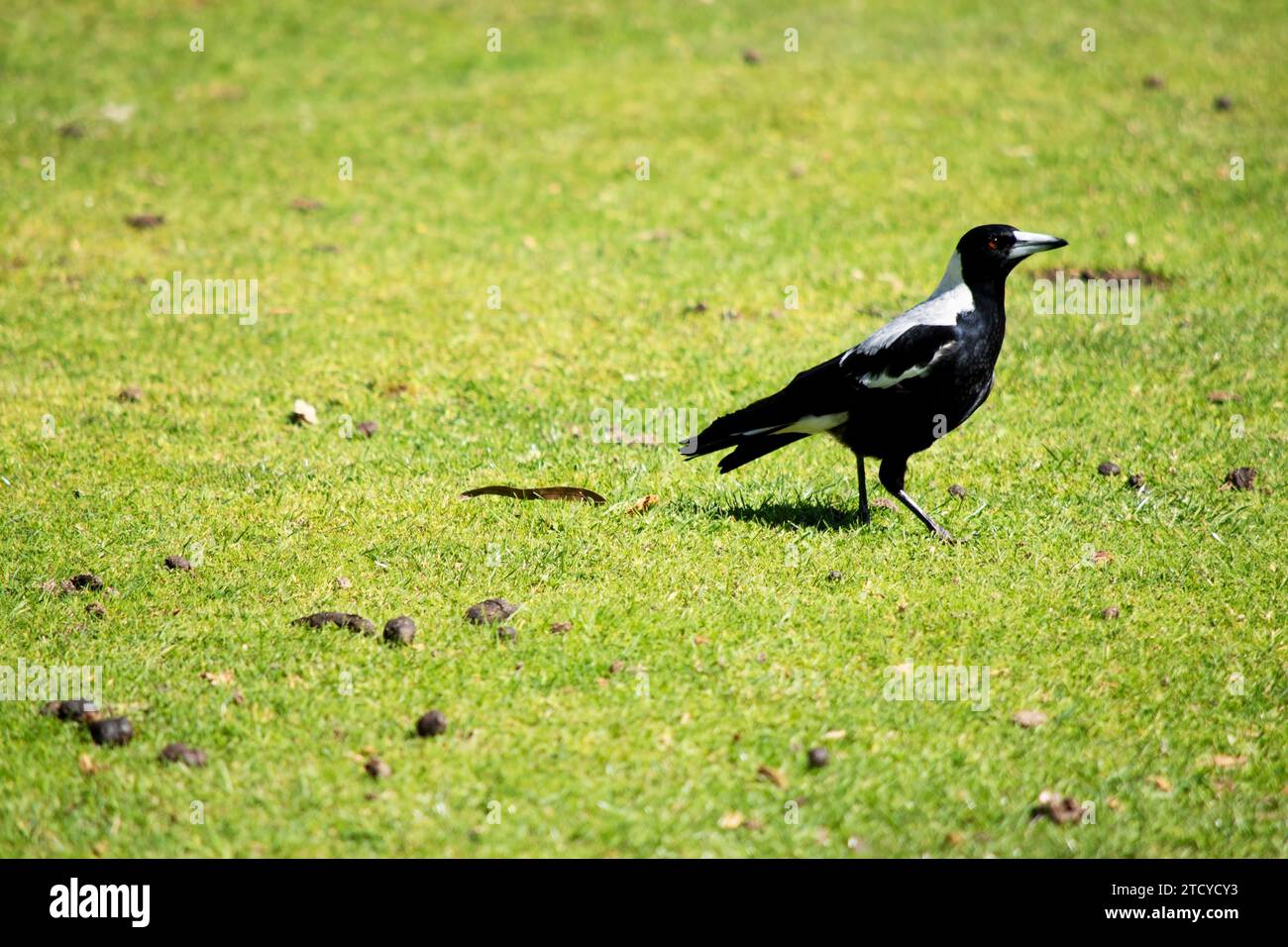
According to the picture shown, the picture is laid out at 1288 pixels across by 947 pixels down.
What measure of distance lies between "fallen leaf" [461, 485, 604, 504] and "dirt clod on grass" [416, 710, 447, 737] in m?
2.31

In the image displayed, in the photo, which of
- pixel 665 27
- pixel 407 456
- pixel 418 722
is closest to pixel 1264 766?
pixel 418 722

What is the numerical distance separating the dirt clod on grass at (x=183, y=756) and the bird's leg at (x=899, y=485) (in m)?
3.68

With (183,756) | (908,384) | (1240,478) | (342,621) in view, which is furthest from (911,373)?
(183,756)

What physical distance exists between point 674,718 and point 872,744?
0.78 metres

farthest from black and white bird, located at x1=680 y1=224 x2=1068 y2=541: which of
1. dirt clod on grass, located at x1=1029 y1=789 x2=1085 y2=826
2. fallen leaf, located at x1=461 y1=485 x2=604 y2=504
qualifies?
dirt clod on grass, located at x1=1029 y1=789 x2=1085 y2=826

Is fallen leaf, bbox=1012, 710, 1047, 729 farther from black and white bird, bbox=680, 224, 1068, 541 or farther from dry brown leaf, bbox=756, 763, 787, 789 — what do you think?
black and white bird, bbox=680, 224, 1068, 541

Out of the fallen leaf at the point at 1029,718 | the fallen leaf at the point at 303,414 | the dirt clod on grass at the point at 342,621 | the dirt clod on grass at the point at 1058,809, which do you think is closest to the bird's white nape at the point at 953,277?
the fallen leaf at the point at 1029,718

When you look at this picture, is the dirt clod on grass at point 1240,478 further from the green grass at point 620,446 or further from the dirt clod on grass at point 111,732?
the dirt clod on grass at point 111,732

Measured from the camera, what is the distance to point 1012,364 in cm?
920

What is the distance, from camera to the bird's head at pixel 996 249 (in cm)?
659

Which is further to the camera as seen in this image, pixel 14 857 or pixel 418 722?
pixel 418 722

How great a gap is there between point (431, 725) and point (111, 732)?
1.21 m

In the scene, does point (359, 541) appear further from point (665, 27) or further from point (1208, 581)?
point (665, 27)

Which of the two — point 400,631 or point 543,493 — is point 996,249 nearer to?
point 543,493
